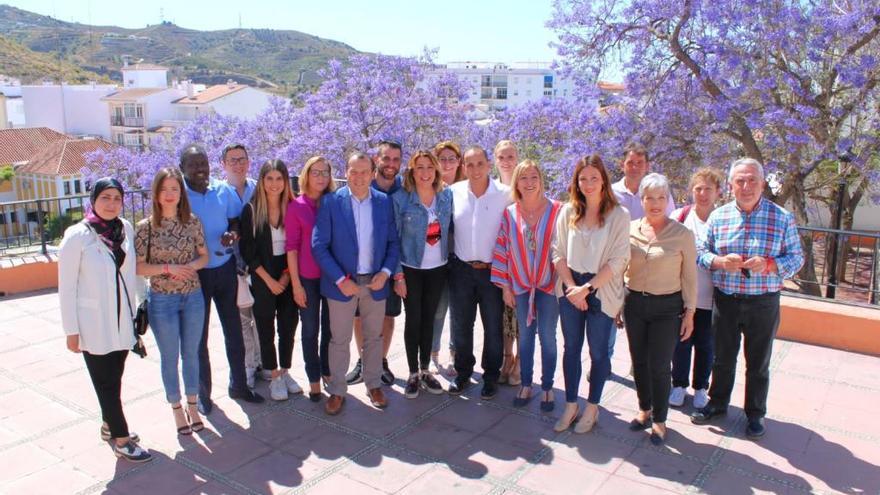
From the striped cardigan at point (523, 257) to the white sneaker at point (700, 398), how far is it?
1.18 m

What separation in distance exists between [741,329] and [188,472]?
312cm

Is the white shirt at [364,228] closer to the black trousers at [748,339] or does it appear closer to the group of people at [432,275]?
the group of people at [432,275]

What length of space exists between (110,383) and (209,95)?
45.1 m

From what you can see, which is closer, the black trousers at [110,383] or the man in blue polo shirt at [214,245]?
the black trousers at [110,383]

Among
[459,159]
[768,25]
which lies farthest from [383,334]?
[768,25]

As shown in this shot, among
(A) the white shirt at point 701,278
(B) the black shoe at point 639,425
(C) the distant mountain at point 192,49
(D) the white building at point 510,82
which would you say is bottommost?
(B) the black shoe at point 639,425

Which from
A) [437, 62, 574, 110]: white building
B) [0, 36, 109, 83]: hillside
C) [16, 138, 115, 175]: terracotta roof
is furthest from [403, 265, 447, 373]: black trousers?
[437, 62, 574, 110]: white building

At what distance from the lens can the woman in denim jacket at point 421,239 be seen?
4.00m

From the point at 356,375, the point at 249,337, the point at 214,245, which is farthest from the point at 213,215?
the point at 356,375

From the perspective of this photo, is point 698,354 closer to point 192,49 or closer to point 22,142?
point 22,142

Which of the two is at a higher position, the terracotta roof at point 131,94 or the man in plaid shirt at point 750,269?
the terracotta roof at point 131,94

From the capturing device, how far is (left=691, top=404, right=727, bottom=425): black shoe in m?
3.84

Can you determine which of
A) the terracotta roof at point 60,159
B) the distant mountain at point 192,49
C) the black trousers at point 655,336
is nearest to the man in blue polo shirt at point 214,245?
the black trousers at point 655,336

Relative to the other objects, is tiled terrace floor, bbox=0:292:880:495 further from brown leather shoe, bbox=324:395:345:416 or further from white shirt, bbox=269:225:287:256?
white shirt, bbox=269:225:287:256
